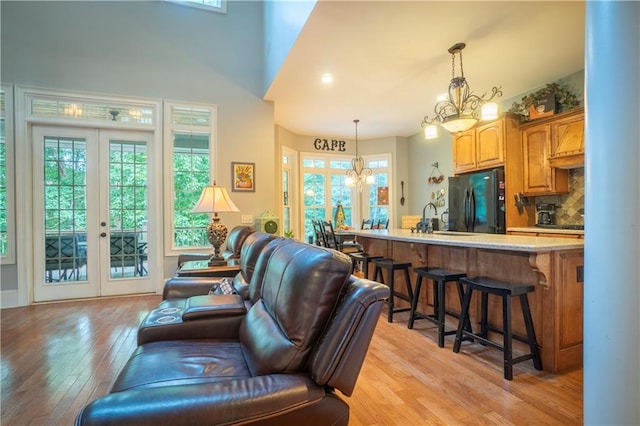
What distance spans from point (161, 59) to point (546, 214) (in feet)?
18.7

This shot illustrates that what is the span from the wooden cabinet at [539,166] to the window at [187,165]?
4433mm

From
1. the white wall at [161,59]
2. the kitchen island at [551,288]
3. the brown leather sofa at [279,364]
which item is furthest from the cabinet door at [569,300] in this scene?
the white wall at [161,59]

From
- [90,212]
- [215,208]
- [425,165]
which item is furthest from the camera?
[425,165]

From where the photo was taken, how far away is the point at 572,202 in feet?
14.2

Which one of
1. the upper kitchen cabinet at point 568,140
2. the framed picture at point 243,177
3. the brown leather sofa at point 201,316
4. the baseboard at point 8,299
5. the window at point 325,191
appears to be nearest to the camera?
the brown leather sofa at point 201,316

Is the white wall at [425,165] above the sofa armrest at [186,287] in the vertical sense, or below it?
above

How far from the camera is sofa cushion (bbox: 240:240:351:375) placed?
1.19 meters

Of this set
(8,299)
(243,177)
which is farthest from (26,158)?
(243,177)

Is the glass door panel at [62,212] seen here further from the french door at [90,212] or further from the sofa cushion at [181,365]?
the sofa cushion at [181,365]

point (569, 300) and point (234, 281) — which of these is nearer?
point (569, 300)

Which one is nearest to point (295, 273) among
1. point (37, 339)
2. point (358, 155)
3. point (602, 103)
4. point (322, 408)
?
point (322, 408)

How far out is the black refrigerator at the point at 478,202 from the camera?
4.59 metres

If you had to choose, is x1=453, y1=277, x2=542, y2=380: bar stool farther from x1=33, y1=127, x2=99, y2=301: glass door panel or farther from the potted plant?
x1=33, y1=127, x2=99, y2=301: glass door panel

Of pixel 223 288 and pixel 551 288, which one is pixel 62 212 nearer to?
pixel 223 288
